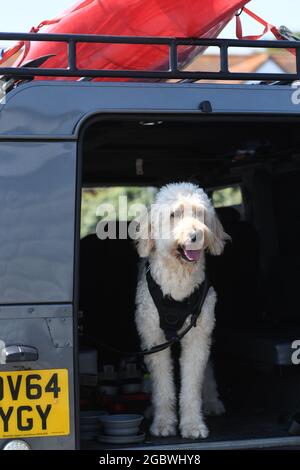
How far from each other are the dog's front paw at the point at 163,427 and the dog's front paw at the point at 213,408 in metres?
0.55

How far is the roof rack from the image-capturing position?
3586 millimetres

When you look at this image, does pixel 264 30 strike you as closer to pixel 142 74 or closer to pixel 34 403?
pixel 142 74

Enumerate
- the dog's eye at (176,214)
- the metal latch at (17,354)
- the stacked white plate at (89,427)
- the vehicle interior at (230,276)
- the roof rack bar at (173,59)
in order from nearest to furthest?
1. the metal latch at (17,354)
2. the roof rack bar at (173,59)
3. the stacked white plate at (89,427)
4. the dog's eye at (176,214)
5. the vehicle interior at (230,276)

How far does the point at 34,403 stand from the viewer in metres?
3.53

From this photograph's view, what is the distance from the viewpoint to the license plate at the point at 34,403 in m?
3.50

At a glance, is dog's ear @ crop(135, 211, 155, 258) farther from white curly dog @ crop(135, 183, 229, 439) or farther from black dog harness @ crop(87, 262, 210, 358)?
black dog harness @ crop(87, 262, 210, 358)

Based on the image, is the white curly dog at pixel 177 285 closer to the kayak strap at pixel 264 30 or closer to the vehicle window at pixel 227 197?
the kayak strap at pixel 264 30

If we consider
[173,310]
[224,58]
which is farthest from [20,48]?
[173,310]

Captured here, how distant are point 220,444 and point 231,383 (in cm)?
157

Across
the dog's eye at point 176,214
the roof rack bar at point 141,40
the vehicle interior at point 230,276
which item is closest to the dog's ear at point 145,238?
the dog's eye at point 176,214

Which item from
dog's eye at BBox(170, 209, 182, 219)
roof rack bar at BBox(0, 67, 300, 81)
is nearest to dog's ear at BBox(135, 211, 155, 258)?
dog's eye at BBox(170, 209, 182, 219)

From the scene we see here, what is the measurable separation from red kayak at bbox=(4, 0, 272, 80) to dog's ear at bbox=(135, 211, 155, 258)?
86cm

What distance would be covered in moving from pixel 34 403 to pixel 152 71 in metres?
1.66

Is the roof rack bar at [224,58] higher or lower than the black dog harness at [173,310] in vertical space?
higher
